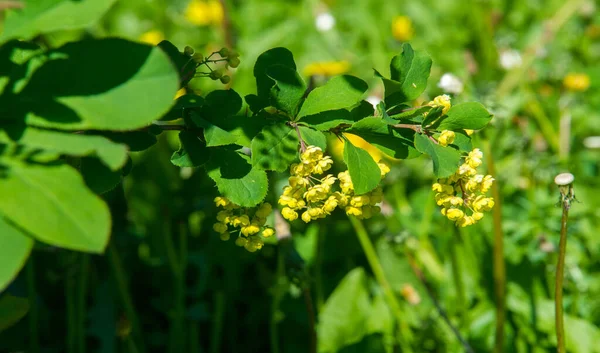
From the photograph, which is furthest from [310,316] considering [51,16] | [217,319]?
[51,16]

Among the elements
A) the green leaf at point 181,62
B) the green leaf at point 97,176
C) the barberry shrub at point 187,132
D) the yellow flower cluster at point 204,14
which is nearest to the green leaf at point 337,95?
the barberry shrub at point 187,132

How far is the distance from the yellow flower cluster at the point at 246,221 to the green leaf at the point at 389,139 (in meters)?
0.20

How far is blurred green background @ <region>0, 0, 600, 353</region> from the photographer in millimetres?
1851

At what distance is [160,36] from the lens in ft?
11.6

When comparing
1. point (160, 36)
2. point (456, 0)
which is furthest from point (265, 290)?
point (456, 0)

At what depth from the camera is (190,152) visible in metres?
1.10

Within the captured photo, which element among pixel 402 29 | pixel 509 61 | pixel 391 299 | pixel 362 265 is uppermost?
pixel 509 61

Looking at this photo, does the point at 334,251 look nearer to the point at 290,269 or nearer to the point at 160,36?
the point at 290,269

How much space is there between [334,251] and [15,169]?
1.58 m

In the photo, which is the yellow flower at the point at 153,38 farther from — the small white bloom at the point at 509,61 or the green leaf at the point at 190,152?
the green leaf at the point at 190,152

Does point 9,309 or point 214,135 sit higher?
point 214,135

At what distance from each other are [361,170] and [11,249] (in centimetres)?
51

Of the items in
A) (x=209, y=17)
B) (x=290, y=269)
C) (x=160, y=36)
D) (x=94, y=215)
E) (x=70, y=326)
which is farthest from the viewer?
(x=209, y=17)

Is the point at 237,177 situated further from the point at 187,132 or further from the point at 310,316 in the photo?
the point at 310,316
